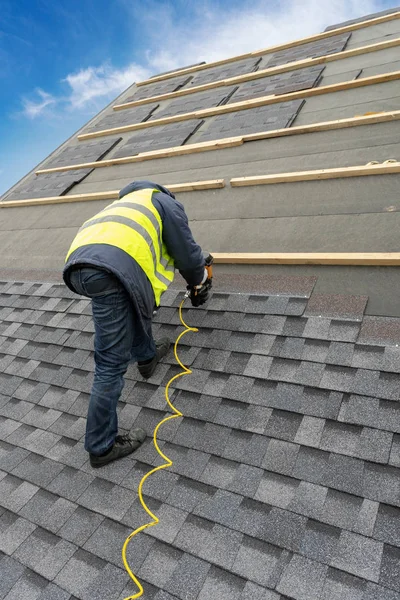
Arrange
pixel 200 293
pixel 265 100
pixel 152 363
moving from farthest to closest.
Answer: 1. pixel 265 100
2. pixel 200 293
3. pixel 152 363

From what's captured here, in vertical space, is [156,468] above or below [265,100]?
below

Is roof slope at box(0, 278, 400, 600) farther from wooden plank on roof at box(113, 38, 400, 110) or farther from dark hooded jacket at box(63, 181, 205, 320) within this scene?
wooden plank on roof at box(113, 38, 400, 110)

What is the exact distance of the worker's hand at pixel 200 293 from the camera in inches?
116

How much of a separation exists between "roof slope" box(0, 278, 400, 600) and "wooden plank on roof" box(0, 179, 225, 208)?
2.26m

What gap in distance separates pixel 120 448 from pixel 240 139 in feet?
15.5

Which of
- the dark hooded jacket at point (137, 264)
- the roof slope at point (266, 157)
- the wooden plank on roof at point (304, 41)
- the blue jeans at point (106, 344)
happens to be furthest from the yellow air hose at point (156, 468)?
the wooden plank on roof at point (304, 41)

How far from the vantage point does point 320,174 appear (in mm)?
4020

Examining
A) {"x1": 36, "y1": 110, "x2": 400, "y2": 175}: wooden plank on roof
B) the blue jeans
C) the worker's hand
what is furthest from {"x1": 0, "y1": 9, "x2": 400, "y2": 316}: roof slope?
the blue jeans

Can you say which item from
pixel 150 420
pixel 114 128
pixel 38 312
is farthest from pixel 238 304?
pixel 114 128

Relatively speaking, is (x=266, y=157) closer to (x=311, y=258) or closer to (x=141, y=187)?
(x=311, y=258)

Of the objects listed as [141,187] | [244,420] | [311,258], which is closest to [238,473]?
[244,420]

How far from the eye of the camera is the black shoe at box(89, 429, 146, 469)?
7.62 ft

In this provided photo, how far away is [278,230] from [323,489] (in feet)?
7.80

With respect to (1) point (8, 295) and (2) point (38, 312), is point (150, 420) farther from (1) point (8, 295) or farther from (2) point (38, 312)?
(1) point (8, 295)
